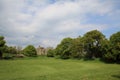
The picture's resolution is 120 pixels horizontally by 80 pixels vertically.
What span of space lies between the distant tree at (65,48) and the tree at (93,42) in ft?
39.8

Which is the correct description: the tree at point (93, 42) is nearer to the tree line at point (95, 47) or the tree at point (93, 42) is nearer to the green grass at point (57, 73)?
the tree line at point (95, 47)

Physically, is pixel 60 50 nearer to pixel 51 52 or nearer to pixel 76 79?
pixel 51 52

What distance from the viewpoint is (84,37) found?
67.7 meters

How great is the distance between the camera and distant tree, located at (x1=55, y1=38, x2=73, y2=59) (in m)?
81.1

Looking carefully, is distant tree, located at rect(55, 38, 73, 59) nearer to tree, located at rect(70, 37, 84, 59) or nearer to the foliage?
tree, located at rect(70, 37, 84, 59)

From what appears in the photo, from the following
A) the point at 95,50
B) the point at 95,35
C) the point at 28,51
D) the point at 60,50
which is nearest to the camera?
the point at 95,35

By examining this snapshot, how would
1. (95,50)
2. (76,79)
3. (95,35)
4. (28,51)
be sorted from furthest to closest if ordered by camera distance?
(28,51), (95,50), (95,35), (76,79)

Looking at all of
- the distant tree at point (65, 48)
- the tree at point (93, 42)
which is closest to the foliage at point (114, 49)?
the tree at point (93, 42)

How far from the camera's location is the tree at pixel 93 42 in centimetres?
6591

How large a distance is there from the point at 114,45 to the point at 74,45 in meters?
21.1

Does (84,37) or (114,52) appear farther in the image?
(84,37)

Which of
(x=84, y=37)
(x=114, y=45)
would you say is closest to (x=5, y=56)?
(x=84, y=37)

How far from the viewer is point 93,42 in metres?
67.2

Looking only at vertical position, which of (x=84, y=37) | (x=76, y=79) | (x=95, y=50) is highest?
(x=84, y=37)
